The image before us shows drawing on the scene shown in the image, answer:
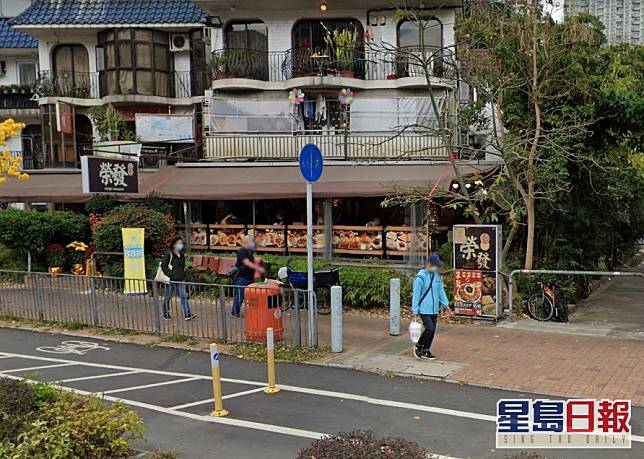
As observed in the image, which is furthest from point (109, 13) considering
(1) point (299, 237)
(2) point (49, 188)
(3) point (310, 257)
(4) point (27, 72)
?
(3) point (310, 257)

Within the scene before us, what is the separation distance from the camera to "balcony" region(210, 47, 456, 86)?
19.5 m

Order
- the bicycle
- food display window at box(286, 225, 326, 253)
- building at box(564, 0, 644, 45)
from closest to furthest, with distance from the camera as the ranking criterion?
the bicycle < food display window at box(286, 225, 326, 253) < building at box(564, 0, 644, 45)

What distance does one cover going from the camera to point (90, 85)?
24.0m

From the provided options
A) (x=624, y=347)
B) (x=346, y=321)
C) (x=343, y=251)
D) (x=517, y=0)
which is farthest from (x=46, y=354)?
(x=517, y=0)

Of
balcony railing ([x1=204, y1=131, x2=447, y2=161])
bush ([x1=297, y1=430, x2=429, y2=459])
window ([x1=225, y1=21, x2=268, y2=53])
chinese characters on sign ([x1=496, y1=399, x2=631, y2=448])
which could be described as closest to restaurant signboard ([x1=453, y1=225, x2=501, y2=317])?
chinese characters on sign ([x1=496, y1=399, x2=631, y2=448])

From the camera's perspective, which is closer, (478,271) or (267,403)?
(267,403)

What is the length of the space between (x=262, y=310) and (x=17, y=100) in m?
21.8

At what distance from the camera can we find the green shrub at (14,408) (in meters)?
5.05

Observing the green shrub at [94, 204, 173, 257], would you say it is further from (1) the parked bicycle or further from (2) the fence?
(1) the parked bicycle

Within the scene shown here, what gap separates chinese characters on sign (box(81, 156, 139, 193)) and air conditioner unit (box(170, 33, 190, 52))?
8.47 metres

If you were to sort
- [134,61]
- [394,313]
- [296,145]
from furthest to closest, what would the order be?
[134,61] < [296,145] < [394,313]

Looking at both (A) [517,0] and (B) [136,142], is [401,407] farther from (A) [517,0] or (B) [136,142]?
(B) [136,142]

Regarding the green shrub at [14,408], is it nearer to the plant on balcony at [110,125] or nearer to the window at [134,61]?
the plant on balcony at [110,125]

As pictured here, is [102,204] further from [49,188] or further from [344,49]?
[344,49]
